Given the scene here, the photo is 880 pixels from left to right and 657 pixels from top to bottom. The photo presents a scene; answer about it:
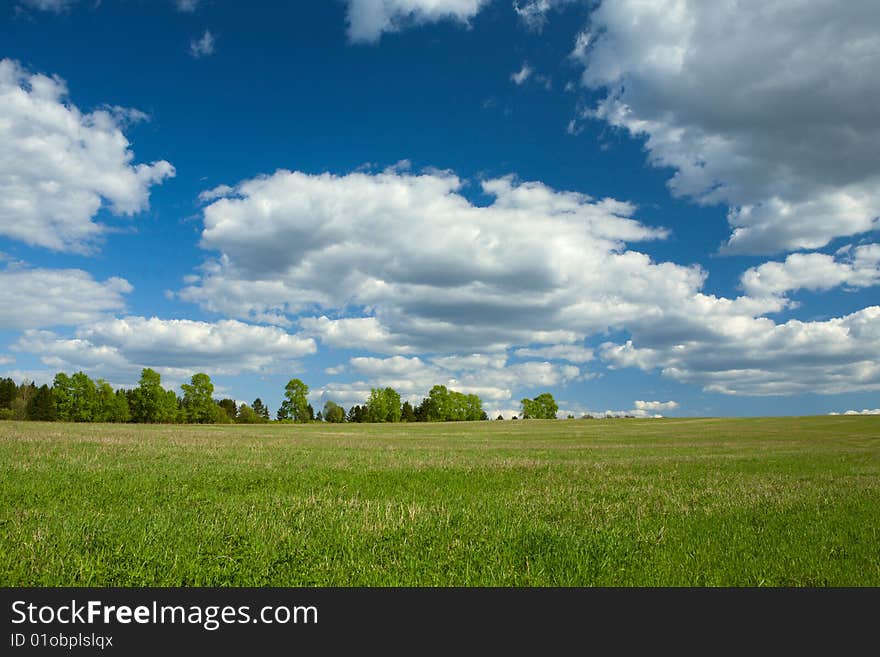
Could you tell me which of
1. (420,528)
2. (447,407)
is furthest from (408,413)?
(420,528)

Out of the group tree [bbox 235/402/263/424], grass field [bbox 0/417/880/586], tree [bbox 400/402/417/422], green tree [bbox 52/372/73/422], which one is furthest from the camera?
tree [bbox 400/402/417/422]

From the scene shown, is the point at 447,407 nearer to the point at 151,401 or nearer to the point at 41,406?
the point at 151,401

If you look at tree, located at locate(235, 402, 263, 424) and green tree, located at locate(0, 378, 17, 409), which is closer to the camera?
green tree, located at locate(0, 378, 17, 409)

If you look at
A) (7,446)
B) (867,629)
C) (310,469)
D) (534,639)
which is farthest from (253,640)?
(7,446)

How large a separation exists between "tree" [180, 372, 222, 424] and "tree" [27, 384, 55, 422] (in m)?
24.2

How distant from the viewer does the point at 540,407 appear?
17375cm

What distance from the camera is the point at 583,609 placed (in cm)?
639

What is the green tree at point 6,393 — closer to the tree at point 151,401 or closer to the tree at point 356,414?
the tree at point 151,401

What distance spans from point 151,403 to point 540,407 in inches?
4252


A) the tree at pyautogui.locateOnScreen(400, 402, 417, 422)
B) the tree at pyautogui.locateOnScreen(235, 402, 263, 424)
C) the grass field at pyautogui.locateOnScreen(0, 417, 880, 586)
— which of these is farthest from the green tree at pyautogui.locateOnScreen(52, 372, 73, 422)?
the grass field at pyautogui.locateOnScreen(0, 417, 880, 586)

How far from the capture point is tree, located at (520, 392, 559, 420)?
173125 mm

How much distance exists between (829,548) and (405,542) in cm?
704

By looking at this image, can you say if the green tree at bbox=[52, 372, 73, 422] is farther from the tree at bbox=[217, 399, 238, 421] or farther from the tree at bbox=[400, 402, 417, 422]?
the tree at bbox=[400, 402, 417, 422]

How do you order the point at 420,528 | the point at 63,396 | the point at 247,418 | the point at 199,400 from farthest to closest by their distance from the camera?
the point at 247,418
the point at 199,400
the point at 63,396
the point at 420,528
